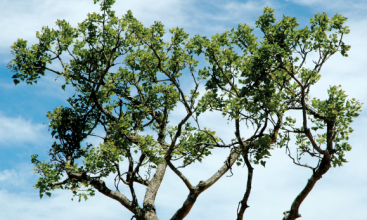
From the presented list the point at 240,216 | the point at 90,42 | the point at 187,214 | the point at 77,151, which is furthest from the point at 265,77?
the point at 77,151

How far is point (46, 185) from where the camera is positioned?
13570 mm

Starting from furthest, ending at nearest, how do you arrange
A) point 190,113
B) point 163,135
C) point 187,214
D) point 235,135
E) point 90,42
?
point 163,135 < point 90,42 < point 187,214 < point 190,113 < point 235,135

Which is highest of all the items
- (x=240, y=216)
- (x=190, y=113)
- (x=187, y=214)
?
(x=190, y=113)

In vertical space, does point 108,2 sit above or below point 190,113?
above

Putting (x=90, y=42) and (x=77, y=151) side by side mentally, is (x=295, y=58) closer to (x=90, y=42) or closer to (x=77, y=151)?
(x=90, y=42)

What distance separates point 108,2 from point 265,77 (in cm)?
792

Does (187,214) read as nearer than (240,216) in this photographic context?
No

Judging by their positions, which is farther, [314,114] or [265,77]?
[314,114]

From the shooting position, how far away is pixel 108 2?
14.3 metres

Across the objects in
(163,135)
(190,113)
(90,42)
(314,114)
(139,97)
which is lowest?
(314,114)

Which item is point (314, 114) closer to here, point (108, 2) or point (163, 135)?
point (163, 135)

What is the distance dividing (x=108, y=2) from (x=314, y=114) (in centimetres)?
969

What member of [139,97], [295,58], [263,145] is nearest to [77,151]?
[139,97]

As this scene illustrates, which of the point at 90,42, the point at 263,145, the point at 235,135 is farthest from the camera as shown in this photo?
the point at 90,42
